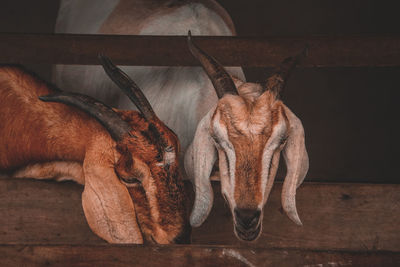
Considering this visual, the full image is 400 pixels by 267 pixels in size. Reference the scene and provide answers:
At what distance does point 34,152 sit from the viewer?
3.44 meters

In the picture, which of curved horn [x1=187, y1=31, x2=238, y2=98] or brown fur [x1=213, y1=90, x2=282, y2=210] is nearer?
brown fur [x1=213, y1=90, x2=282, y2=210]

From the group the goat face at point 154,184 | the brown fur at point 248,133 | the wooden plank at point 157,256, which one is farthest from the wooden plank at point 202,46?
the wooden plank at point 157,256

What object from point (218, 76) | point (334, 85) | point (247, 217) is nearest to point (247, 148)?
point (247, 217)

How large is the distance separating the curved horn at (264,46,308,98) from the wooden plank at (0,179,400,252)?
583 mm

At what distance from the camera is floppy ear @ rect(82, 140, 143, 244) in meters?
3.10

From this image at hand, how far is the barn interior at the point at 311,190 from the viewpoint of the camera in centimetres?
245

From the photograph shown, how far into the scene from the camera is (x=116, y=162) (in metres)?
3.14

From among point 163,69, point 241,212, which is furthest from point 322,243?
point 163,69

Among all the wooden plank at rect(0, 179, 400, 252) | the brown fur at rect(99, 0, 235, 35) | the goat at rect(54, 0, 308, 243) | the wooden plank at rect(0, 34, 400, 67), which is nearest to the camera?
the goat at rect(54, 0, 308, 243)

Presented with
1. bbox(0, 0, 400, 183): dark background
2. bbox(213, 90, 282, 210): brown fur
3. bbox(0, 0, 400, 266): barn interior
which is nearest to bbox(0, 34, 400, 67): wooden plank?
bbox(0, 0, 400, 266): barn interior

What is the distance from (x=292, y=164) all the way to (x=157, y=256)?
1.01 metres

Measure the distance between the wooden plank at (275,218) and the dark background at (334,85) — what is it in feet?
8.07

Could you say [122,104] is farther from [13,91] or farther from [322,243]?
[322,243]

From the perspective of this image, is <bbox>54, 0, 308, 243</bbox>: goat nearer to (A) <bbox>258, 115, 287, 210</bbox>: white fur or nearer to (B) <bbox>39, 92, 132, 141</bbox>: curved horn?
(A) <bbox>258, 115, 287, 210</bbox>: white fur
